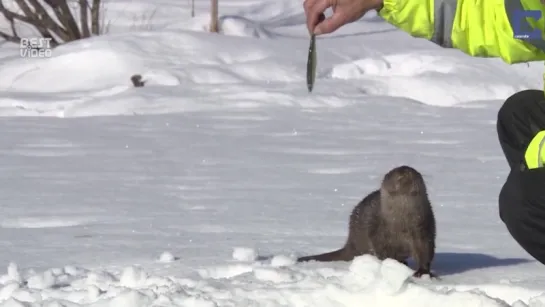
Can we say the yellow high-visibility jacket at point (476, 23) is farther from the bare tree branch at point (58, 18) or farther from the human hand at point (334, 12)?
the bare tree branch at point (58, 18)

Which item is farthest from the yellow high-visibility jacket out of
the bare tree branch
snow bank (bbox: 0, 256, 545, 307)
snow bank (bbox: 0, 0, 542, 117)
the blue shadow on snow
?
the bare tree branch

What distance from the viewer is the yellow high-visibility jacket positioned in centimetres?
254

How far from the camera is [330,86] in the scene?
10.7 meters

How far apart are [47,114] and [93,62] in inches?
113

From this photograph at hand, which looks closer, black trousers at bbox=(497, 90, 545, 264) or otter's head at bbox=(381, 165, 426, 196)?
black trousers at bbox=(497, 90, 545, 264)

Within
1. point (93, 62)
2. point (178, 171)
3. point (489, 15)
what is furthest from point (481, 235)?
point (93, 62)

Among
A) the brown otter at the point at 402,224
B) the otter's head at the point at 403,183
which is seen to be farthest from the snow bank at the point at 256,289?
the otter's head at the point at 403,183

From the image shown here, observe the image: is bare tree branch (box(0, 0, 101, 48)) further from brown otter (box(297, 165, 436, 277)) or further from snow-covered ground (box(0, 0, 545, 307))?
brown otter (box(297, 165, 436, 277))

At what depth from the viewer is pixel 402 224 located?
3.40 m

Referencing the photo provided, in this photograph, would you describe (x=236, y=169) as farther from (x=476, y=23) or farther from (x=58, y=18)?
(x=58, y=18)

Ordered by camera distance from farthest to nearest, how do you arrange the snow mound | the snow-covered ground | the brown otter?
the snow mound
the brown otter
the snow-covered ground

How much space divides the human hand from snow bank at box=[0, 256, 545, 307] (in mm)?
674

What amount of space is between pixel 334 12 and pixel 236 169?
3.86 metres

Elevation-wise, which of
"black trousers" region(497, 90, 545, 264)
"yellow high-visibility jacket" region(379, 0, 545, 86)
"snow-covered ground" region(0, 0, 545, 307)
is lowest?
"snow-covered ground" region(0, 0, 545, 307)
